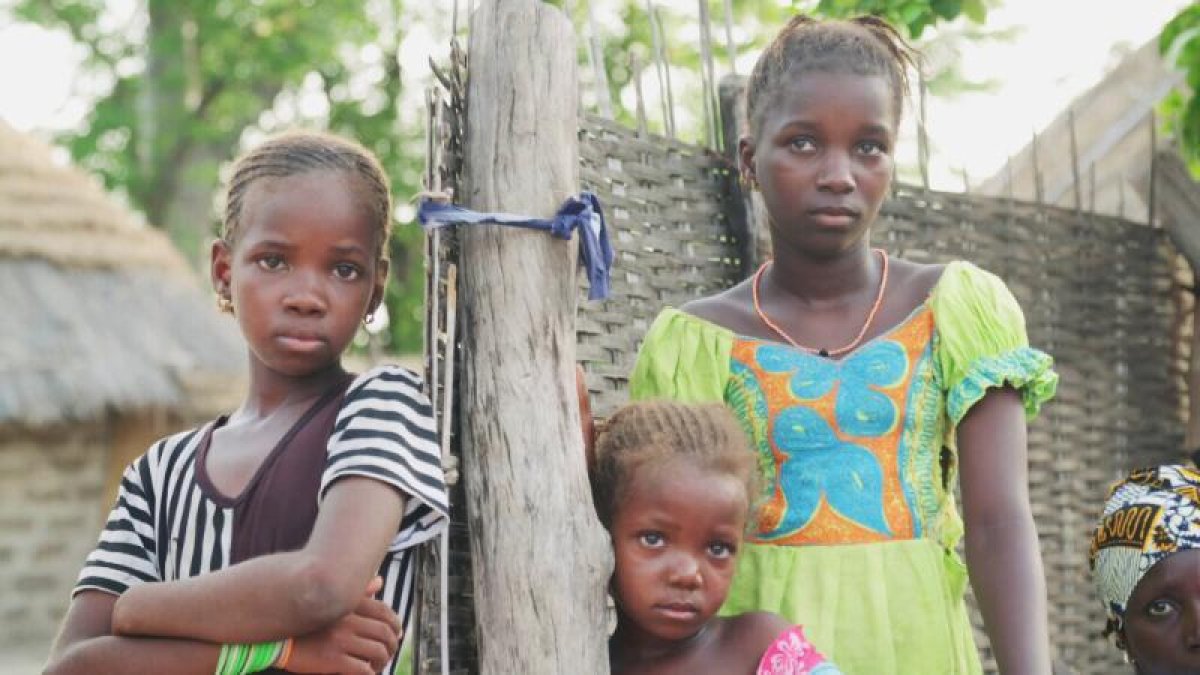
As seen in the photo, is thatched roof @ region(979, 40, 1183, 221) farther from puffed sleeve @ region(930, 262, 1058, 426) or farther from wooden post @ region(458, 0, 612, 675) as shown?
wooden post @ region(458, 0, 612, 675)

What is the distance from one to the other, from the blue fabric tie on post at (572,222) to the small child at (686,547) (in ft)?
0.83

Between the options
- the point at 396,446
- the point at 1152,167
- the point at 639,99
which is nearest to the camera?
the point at 396,446

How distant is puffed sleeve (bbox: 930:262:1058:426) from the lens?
2.76 meters

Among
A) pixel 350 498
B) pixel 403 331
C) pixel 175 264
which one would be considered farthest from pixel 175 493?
pixel 403 331

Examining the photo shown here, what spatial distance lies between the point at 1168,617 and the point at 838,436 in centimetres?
124

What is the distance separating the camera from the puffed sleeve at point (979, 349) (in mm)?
2758

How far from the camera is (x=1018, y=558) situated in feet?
8.79

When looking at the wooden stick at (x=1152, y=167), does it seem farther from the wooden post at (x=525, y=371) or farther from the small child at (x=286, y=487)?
the small child at (x=286, y=487)

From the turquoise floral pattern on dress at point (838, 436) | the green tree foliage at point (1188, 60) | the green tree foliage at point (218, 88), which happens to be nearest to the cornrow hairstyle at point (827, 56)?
the turquoise floral pattern on dress at point (838, 436)

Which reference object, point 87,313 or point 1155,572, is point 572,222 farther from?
point 87,313

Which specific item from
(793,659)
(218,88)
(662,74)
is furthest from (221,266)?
(218,88)

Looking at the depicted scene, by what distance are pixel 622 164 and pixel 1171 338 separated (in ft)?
8.53

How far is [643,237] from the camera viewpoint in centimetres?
353

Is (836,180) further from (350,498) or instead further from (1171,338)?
(1171,338)
